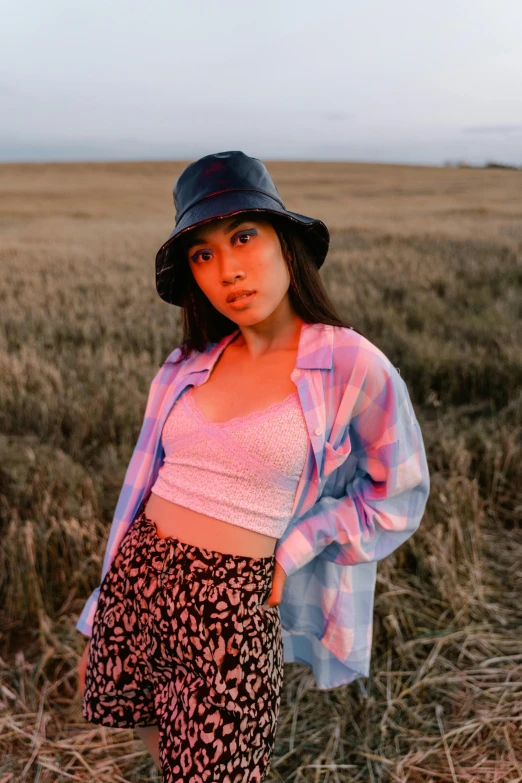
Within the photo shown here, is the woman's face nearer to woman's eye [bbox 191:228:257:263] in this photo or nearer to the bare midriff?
woman's eye [bbox 191:228:257:263]

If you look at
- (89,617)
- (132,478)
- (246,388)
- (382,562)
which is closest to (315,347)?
(246,388)

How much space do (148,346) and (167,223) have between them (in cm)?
1203

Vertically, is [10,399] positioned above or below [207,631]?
below

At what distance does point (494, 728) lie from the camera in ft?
6.49

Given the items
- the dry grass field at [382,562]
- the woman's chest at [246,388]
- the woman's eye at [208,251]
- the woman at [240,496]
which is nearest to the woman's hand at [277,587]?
the woman at [240,496]

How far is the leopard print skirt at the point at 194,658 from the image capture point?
4.09 feet

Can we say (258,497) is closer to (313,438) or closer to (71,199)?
(313,438)

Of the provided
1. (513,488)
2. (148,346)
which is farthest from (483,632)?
(148,346)

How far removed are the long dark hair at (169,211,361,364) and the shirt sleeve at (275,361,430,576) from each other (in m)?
0.22

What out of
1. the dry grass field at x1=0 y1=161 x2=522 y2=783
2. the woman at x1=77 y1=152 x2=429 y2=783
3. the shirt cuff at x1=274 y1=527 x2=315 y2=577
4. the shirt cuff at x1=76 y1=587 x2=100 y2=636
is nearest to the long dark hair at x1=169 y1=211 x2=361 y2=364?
the woman at x1=77 y1=152 x2=429 y2=783

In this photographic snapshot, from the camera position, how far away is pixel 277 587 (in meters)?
1.40

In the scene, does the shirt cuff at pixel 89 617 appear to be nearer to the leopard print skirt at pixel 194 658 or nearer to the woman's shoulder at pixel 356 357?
the leopard print skirt at pixel 194 658

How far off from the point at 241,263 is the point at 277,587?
29.1 inches

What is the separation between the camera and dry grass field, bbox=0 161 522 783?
78.7 inches
